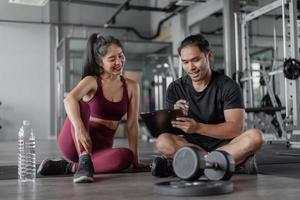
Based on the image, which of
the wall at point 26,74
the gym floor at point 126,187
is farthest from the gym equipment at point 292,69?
the wall at point 26,74

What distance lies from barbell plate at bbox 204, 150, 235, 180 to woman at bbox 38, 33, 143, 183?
0.71 meters

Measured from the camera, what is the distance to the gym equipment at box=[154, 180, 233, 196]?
155 cm

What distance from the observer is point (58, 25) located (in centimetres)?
1066

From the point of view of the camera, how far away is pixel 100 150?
8.07 feet

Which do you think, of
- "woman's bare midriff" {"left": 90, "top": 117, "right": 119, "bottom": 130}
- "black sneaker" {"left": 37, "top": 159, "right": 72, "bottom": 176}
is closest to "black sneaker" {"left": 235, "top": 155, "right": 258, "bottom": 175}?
"woman's bare midriff" {"left": 90, "top": 117, "right": 119, "bottom": 130}

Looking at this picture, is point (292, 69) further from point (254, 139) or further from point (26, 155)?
point (26, 155)

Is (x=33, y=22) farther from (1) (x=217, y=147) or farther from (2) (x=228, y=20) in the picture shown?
(1) (x=217, y=147)

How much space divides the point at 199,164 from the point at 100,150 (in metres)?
1.03

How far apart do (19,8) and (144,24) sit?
3303 millimetres

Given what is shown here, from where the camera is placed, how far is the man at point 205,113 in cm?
206

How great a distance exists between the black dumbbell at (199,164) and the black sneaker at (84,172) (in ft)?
1.88

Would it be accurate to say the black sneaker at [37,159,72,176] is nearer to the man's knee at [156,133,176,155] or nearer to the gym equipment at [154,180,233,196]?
the man's knee at [156,133,176,155]

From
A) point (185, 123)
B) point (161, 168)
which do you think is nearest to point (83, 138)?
point (161, 168)

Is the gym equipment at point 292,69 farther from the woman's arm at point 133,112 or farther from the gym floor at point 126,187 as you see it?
the woman's arm at point 133,112
